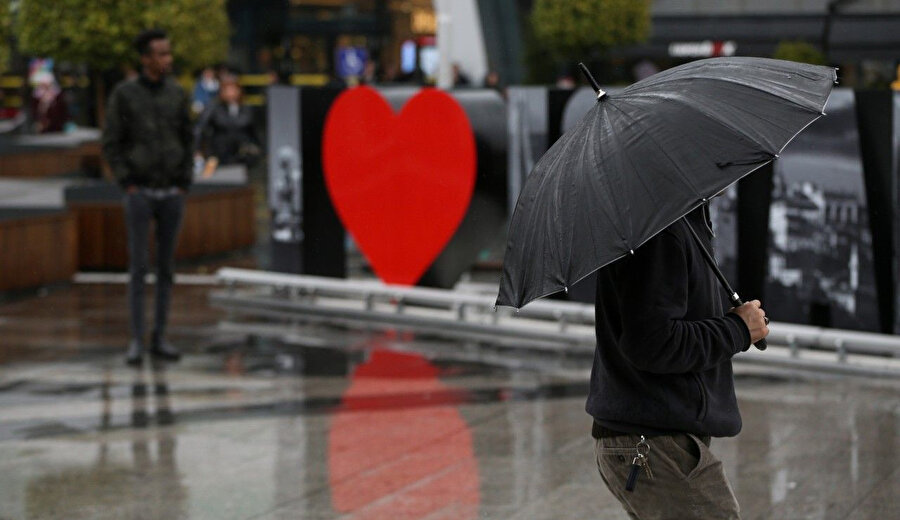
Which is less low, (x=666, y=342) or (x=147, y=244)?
(x=666, y=342)

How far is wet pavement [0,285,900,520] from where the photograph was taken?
560cm

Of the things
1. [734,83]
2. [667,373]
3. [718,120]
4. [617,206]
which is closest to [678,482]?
[667,373]

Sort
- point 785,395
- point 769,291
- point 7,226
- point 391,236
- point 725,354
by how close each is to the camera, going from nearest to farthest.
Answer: point 725,354 → point 785,395 → point 769,291 → point 391,236 → point 7,226

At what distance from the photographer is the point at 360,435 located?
6719 mm

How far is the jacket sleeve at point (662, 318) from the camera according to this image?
324 centimetres

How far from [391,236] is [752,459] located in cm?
448

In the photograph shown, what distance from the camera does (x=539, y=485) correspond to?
5816 mm

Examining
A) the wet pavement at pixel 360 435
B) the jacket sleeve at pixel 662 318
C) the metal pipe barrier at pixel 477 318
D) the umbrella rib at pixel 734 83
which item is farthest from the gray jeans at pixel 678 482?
the metal pipe barrier at pixel 477 318

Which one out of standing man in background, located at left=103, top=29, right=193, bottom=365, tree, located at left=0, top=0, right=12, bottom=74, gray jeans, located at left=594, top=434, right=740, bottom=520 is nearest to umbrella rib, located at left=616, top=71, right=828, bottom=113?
gray jeans, located at left=594, top=434, right=740, bottom=520

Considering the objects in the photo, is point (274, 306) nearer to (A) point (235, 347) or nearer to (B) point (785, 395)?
(A) point (235, 347)

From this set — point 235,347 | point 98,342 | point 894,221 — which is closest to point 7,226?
point 98,342

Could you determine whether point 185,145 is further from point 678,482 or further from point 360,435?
point 678,482

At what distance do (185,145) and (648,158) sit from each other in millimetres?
5803

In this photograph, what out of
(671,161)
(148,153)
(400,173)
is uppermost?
(671,161)
